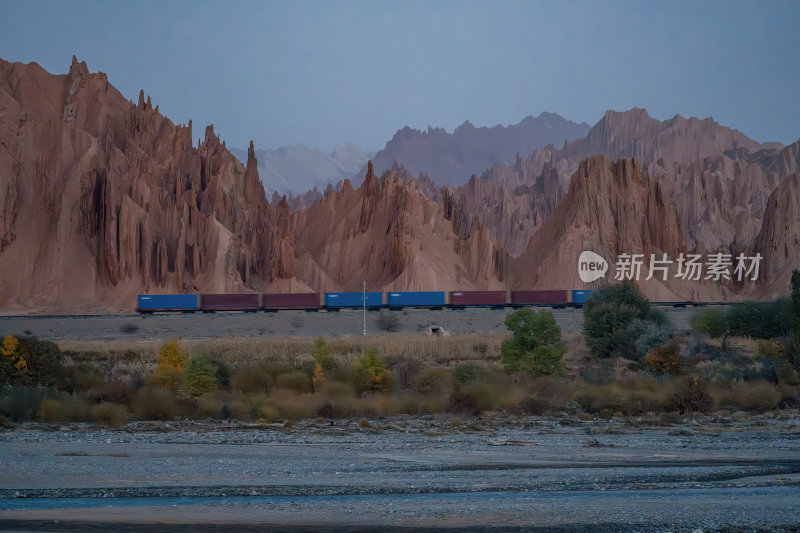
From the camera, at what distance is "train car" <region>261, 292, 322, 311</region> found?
7375 cm

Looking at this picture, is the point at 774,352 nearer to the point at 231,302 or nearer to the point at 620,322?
the point at 620,322

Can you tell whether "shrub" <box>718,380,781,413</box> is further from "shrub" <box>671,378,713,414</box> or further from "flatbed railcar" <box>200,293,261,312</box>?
"flatbed railcar" <box>200,293,261,312</box>

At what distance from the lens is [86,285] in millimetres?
86938

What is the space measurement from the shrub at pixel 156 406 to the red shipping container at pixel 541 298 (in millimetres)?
53759

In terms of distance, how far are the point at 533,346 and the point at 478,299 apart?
43.5 metres

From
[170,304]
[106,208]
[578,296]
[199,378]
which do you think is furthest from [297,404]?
[106,208]

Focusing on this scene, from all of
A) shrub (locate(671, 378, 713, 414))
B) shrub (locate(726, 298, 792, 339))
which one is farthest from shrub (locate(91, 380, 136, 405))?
shrub (locate(726, 298, 792, 339))

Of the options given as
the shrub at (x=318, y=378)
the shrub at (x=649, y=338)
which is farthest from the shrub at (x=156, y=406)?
the shrub at (x=649, y=338)

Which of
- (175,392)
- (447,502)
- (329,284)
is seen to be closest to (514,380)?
(175,392)

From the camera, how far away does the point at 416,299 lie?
73562mm

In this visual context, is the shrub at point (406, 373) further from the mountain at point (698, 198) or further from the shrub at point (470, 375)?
the mountain at point (698, 198)

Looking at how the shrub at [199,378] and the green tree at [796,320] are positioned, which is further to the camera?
the green tree at [796,320]

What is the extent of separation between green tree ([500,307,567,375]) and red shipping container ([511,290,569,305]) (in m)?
43.4

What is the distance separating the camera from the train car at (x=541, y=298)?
74.0 meters
